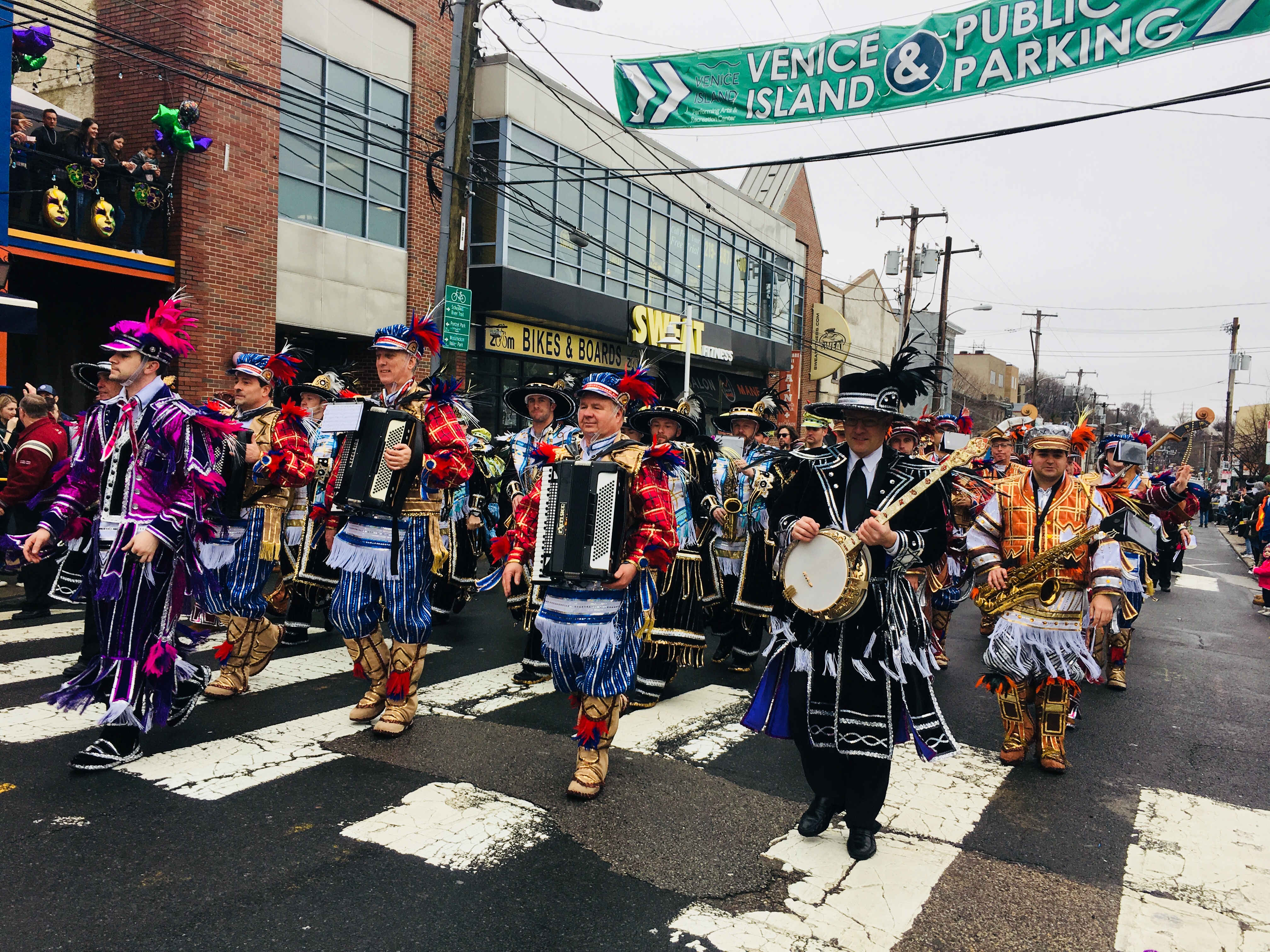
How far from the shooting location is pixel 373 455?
511 centimetres

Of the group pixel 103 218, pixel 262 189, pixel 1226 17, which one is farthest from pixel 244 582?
pixel 262 189

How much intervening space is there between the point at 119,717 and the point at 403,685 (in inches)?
55.5

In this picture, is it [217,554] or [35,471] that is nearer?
[217,554]

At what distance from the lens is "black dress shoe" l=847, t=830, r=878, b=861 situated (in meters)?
4.00

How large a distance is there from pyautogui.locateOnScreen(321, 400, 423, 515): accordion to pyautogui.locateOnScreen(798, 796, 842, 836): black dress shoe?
2.65m

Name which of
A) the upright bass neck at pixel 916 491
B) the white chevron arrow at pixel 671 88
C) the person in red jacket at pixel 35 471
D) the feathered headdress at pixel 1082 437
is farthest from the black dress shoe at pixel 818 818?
the white chevron arrow at pixel 671 88

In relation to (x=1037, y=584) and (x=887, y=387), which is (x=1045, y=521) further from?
(x=887, y=387)

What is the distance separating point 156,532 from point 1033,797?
468 cm

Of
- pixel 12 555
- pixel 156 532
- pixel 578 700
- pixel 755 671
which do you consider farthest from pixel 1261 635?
pixel 12 555

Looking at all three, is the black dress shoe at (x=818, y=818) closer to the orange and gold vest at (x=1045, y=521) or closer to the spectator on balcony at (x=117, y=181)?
the orange and gold vest at (x=1045, y=521)

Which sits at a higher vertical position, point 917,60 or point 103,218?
point 917,60

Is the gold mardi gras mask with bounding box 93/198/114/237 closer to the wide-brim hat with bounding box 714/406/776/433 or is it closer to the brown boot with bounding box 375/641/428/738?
the wide-brim hat with bounding box 714/406/776/433

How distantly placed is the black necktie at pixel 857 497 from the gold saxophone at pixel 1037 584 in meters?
1.72

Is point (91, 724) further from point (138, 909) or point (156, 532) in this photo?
point (138, 909)
